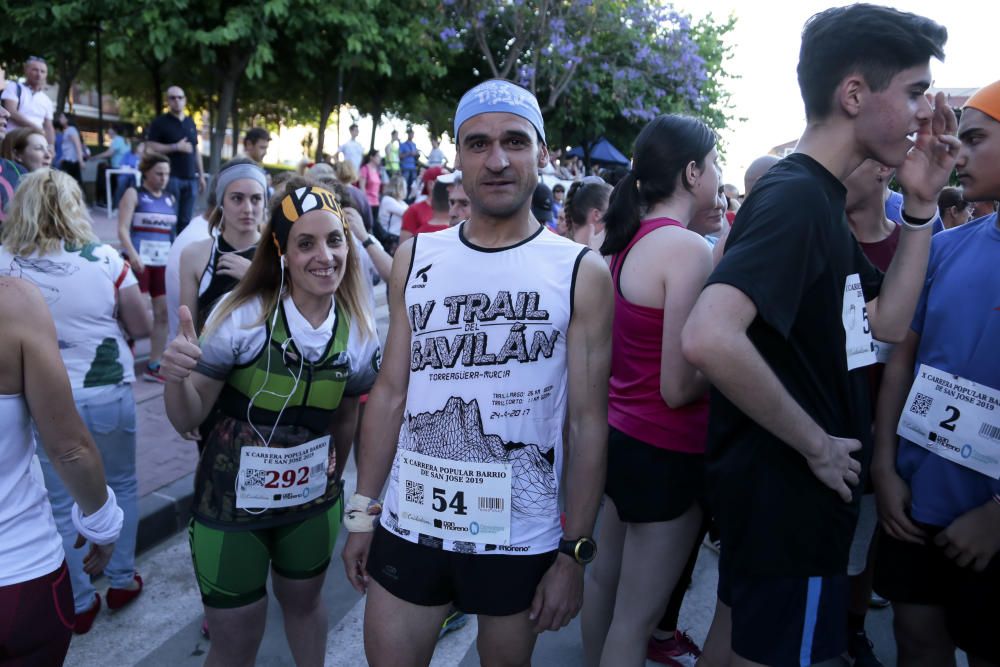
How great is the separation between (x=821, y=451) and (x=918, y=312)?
874 millimetres

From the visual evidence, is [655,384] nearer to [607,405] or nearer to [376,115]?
[607,405]

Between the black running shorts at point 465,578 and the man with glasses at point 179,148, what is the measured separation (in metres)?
7.97

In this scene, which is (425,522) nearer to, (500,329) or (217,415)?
(500,329)

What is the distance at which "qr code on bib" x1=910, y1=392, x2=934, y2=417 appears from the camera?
7.31 feet

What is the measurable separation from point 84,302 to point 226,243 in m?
0.69

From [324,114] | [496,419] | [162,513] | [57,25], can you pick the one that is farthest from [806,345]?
[324,114]

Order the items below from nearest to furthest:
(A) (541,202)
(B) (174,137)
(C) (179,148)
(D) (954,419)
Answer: (D) (954,419), (A) (541,202), (C) (179,148), (B) (174,137)

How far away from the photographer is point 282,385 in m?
2.52

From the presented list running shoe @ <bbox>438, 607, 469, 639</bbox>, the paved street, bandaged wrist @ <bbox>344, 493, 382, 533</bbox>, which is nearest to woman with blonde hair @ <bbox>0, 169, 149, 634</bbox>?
the paved street

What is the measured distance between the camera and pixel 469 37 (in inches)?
976

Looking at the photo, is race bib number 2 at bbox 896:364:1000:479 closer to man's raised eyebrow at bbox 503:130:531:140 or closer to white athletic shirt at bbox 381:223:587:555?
white athletic shirt at bbox 381:223:587:555

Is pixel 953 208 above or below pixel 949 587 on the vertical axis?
above

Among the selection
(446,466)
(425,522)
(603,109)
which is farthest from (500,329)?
(603,109)

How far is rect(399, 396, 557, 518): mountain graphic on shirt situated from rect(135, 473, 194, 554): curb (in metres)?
2.58
